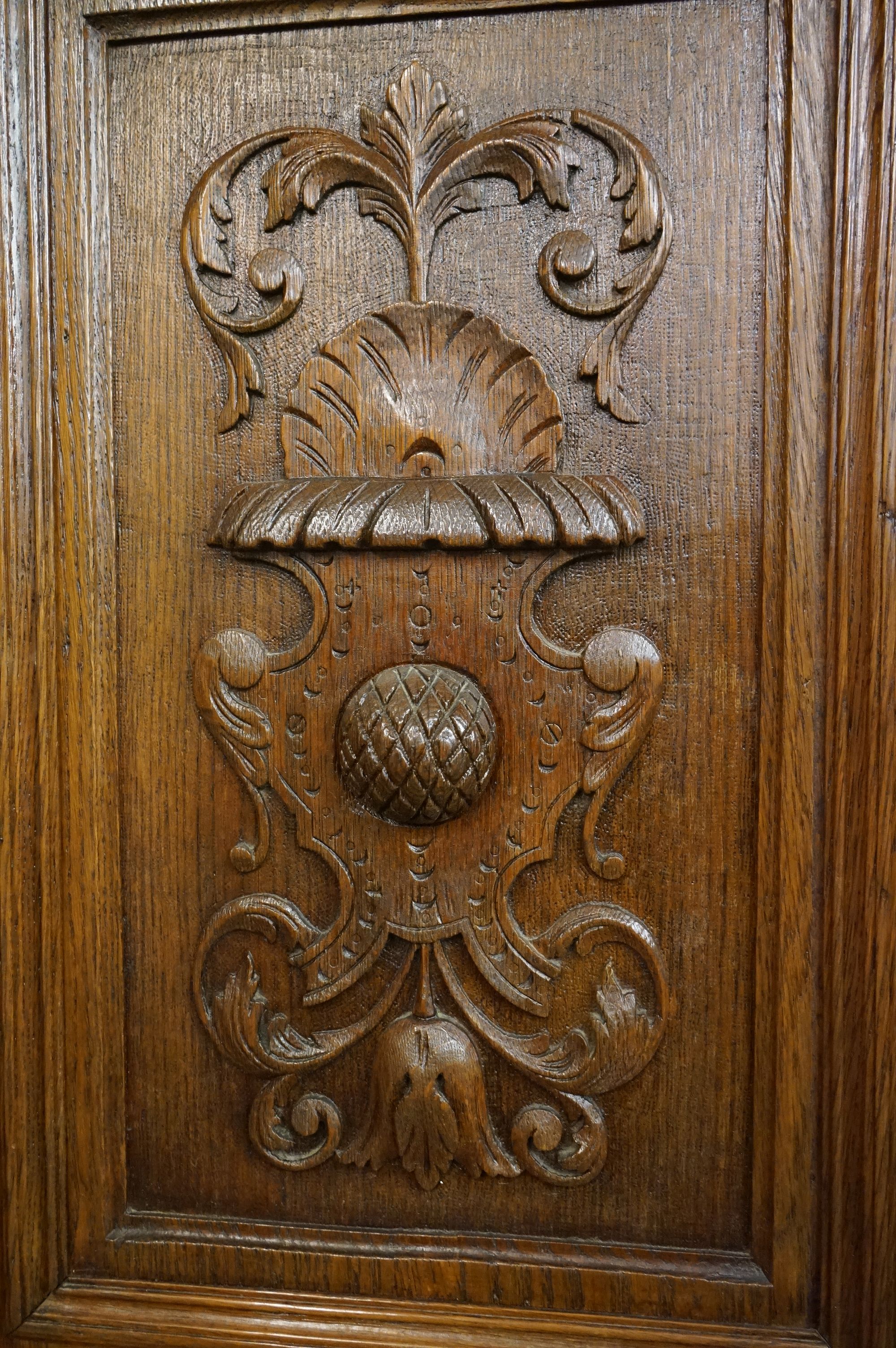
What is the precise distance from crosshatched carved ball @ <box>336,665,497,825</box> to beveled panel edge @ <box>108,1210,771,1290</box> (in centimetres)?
26

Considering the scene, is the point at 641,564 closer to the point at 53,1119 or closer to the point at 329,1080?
the point at 329,1080

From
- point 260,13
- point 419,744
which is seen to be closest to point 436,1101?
point 419,744

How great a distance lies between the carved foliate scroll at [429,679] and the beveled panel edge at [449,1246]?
0.14 ft

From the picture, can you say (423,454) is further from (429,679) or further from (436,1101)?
(436,1101)

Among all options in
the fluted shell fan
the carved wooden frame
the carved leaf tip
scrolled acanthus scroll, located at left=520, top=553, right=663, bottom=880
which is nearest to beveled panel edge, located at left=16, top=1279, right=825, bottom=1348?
the carved wooden frame

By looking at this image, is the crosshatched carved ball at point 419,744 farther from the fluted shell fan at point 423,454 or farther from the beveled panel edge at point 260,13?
the beveled panel edge at point 260,13

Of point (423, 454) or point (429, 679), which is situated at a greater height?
point (423, 454)

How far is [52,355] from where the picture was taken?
602 millimetres

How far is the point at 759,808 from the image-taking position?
581 mm

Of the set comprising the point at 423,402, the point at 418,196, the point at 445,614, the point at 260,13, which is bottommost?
the point at 445,614

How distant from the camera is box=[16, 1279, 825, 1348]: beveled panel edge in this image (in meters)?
0.58

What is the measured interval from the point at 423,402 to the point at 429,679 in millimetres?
164

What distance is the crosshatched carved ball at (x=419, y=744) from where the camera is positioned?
0.58 meters

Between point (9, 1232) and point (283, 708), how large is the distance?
36cm
